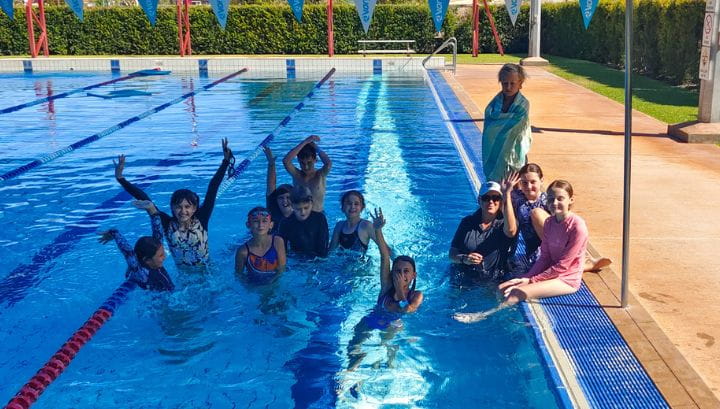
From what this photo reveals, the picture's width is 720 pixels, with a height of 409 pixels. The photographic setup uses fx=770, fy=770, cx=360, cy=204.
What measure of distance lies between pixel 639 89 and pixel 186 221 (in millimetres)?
12936

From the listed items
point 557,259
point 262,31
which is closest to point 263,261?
point 557,259

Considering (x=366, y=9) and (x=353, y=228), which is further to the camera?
(x=366, y=9)

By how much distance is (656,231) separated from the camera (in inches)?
238

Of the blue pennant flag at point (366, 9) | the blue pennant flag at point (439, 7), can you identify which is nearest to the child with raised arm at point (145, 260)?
the blue pennant flag at point (439, 7)

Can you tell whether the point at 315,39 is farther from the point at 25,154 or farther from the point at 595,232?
the point at 595,232

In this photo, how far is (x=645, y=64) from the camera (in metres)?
19.2

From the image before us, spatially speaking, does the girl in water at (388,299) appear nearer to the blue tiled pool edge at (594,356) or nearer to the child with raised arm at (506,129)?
the blue tiled pool edge at (594,356)

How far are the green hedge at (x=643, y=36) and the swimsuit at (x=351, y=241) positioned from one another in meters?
11.7

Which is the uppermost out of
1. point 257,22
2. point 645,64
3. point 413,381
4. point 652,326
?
point 257,22

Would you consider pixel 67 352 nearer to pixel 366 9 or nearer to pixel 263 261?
pixel 263 261

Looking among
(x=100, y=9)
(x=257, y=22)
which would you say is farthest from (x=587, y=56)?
(x=100, y=9)

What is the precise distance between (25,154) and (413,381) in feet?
26.0

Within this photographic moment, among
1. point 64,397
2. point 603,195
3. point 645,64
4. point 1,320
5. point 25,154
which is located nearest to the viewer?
point 64,397

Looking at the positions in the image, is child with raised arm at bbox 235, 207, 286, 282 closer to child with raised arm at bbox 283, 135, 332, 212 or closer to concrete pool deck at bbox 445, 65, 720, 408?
child with raised arm at bbox 283, 135, 332, 212
